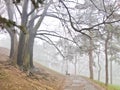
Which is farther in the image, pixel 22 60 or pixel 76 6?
pixel 76 6

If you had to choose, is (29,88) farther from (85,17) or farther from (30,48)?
(85,17)

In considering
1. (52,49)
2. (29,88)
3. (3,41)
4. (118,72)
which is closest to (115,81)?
(118,72)

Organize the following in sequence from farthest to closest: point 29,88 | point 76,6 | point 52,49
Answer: point 52,49
point 76,6
point 29,88

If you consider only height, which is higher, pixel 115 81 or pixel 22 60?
pixel 22 60

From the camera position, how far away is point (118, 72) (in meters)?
79.7

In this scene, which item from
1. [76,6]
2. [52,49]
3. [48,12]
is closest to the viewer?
[76,6]

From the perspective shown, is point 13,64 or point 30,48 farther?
point 30,48

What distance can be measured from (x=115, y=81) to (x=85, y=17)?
220 feet

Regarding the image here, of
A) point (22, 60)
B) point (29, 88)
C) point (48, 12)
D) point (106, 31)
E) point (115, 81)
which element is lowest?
point (115, 81)

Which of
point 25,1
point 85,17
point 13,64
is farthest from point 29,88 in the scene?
point 85,17

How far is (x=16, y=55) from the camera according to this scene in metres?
16.1

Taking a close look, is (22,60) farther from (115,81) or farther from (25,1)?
(115,81)

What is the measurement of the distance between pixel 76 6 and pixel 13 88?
9.55m

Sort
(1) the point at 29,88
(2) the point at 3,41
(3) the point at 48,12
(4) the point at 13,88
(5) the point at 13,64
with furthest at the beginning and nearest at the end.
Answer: (2) the point at 3,41 < (3) the point at 48,12 < (5) the point at 13,64 < (1) the point at 29,88 < (4) the point at 13,88
